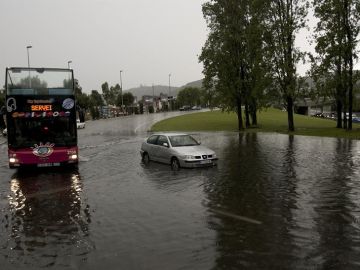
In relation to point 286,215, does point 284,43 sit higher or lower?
higher

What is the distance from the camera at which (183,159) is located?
59.2 ft

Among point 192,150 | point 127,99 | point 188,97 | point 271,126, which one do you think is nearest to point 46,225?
point 192,150

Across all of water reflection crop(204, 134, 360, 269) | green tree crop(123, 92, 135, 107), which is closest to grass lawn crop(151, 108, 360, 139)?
water reflection crop(204, 134, 360, 269)

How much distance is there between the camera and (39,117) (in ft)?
57.7

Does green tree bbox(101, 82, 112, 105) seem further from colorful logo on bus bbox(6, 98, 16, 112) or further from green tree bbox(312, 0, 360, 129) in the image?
colorful logo on bus bbox(6, 98, 16, 112)

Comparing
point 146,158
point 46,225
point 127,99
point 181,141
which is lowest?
point 46,225

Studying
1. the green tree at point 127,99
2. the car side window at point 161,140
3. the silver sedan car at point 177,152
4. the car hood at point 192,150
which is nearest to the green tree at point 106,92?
the green tree at point 127,99

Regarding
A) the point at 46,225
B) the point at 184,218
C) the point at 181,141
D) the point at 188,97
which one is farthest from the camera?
the point at 188,97

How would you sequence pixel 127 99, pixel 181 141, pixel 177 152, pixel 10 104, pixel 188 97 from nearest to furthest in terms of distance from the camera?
pixel 10 104 < pixel 177 152 < pixel 181 141 < pixel 127 99 < pixel 188 97

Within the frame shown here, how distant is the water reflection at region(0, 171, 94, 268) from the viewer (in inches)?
307

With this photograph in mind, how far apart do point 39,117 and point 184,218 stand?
9.82 m

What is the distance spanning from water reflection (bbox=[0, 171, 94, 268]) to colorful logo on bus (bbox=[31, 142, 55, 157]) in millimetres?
1720

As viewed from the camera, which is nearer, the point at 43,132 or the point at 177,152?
the point at 43,132

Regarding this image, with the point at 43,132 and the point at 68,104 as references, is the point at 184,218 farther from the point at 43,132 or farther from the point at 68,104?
the point at 43,132
